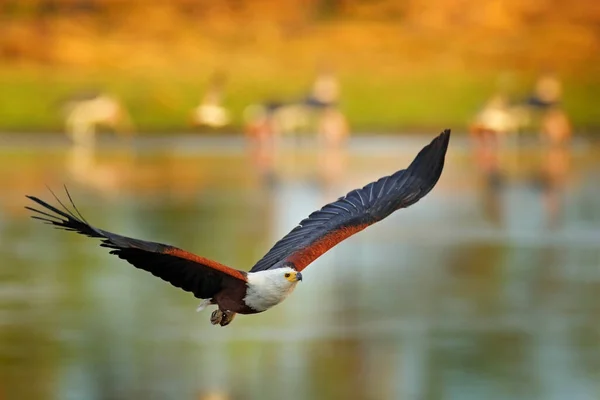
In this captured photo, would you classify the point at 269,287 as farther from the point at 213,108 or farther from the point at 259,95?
the point at 259,95

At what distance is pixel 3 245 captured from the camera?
1656cm

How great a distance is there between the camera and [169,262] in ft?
24.4

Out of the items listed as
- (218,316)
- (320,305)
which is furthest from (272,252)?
(320,305)

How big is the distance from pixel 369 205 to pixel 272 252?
0.57 m

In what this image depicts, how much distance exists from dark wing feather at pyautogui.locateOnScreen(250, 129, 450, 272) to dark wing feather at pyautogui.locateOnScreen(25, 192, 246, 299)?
2.27 feet

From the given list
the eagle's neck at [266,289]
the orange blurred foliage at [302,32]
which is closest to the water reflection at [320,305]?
the eagle's neck at [266,289]

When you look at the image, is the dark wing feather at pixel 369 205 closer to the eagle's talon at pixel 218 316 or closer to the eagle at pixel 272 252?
the eagle at pixel 272 252

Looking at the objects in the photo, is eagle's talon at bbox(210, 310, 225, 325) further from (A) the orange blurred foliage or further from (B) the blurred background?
(A) the orange blurred foliage

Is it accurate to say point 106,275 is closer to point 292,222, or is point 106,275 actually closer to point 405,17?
point 292,222

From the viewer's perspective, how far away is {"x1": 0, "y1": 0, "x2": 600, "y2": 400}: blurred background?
1047 cm

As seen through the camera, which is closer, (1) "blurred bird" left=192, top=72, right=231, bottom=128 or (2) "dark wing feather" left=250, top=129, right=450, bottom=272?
(2) "dark wing feather" left=250, top=129, right=450, bottom=272

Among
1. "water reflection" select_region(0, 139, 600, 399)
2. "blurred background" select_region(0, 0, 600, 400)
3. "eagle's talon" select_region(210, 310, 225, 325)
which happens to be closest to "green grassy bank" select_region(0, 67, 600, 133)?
"blurred background" select_region(0, 0, 600, 400)

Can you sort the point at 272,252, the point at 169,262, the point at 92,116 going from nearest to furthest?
1. the point at 169,262
2. the point at 272,252
3. the point at 92,116

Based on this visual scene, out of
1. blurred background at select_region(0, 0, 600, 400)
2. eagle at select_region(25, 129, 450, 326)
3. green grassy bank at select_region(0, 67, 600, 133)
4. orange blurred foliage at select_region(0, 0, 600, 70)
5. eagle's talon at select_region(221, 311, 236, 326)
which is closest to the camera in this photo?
eagle at select_region(25, 129, 450, 326)
